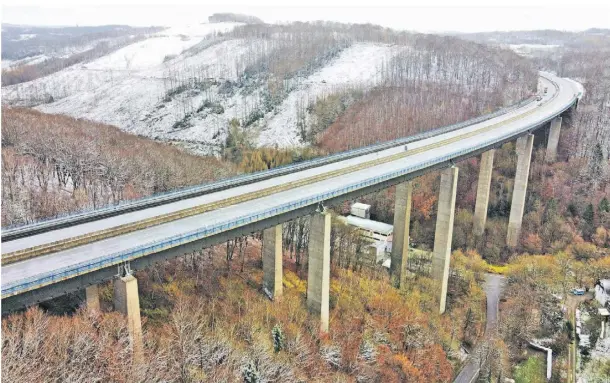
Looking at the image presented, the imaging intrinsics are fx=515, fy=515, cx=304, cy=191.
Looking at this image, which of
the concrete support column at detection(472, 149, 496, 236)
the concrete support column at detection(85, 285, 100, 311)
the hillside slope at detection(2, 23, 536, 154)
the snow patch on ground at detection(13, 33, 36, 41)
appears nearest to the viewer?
the concrete support column at detection(85, 285, 100, 311)

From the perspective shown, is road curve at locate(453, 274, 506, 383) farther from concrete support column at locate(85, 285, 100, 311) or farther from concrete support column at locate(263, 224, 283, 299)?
concrete support column at locate(85, 285, 100, 311)

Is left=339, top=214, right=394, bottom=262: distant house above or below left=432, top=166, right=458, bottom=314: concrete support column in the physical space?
below

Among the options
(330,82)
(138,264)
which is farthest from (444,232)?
(330,82)

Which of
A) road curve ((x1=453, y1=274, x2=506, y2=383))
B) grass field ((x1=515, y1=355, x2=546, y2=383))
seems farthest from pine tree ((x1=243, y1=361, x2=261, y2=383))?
grass field ((x1=515, y1=355, x2=546, y2=383))

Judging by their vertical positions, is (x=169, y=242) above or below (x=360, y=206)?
above

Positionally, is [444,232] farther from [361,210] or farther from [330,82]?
→ [330,82]
